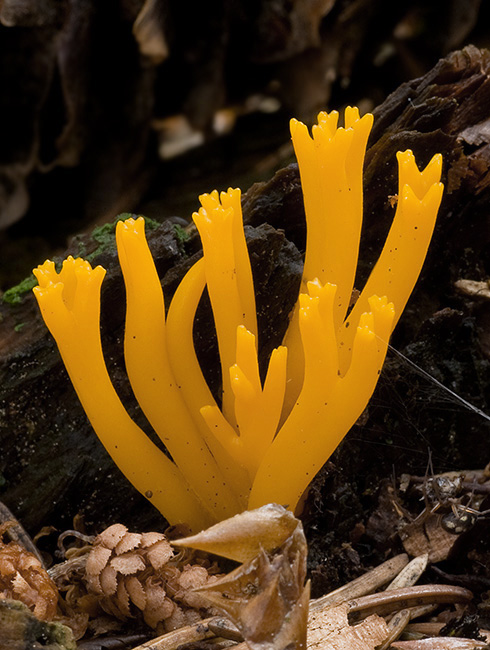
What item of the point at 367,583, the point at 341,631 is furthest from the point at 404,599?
the point at 341,631

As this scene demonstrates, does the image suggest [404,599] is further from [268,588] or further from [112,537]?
[112,537]

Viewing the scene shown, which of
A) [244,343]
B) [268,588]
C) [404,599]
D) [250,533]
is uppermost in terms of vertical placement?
[244,343]

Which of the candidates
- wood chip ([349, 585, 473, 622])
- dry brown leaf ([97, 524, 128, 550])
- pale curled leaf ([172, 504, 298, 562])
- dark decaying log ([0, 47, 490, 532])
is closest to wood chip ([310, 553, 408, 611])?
wood chip ([349, 585, 473, 622])

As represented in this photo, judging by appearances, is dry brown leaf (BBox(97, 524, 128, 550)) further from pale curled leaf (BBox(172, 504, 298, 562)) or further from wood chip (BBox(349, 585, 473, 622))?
wood chip (BBox(349, 585, 473, 622))

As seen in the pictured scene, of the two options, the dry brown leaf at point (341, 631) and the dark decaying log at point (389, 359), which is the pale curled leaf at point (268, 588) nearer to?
the dry brown leaf at point (341, 631)

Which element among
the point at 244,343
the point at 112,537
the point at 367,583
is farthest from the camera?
the point at 367,583

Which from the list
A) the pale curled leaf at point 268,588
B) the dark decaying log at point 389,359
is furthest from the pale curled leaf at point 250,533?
the dark decaying log at point 389,359
